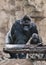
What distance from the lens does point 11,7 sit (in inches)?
407

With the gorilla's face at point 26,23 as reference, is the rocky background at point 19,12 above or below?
below

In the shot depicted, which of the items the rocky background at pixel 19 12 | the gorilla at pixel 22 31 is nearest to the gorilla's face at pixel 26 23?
the gorilla at pixel 22 31

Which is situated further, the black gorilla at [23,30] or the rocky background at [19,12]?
the rocky background at [19,12]

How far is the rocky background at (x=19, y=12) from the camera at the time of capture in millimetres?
9953

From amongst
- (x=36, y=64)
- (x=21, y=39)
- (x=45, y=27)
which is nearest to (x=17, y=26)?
(x=21, y=39)

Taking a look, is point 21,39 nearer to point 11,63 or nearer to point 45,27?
point 11,63

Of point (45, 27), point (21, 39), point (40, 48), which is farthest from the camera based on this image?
point (45, 27)

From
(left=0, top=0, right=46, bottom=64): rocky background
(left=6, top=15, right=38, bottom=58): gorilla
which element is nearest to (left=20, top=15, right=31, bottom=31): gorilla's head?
(left=6, top=15, right=38, bottom=58): gorilla

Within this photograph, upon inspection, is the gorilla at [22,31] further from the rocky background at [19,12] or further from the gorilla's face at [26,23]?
the rocky background at [19,12]

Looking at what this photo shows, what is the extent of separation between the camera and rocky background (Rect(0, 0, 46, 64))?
32.7 feet

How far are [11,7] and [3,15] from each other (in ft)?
1.11

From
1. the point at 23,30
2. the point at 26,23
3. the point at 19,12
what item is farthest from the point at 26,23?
the point at 19,12

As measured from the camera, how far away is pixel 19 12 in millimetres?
10133

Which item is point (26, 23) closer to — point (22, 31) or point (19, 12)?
point (22, 31)
